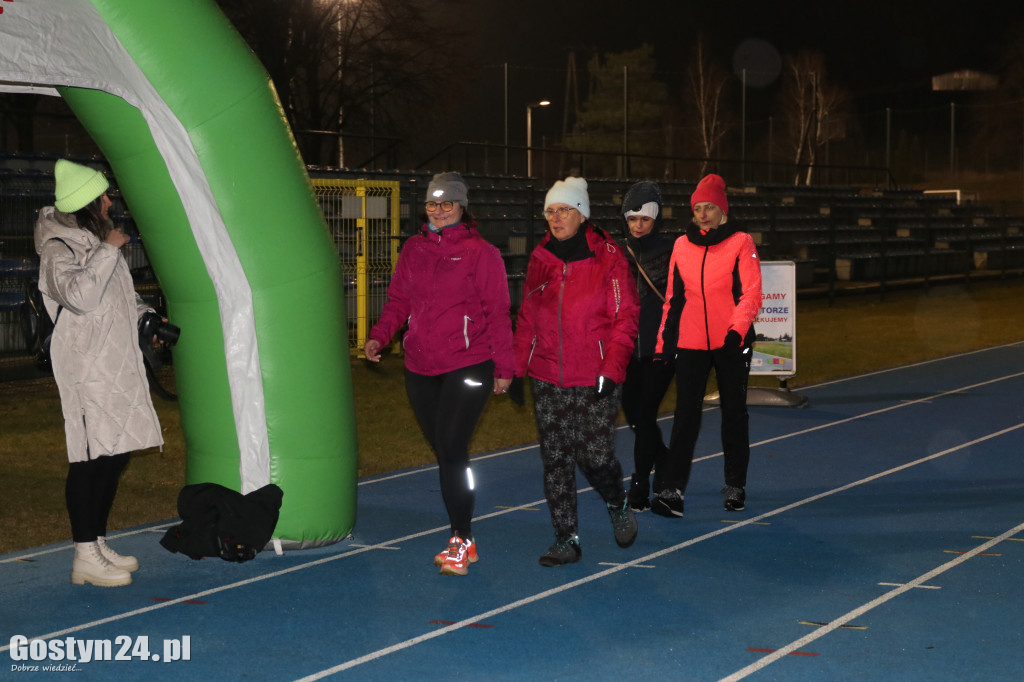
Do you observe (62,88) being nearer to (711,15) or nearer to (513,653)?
(513,653)

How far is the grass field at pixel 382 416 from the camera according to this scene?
8.27 m

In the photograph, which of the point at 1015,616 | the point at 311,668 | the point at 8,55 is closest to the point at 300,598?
the point at 311,668

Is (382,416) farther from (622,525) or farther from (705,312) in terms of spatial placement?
(622,525)

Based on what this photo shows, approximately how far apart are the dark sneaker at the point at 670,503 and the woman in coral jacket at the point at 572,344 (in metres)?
1.12

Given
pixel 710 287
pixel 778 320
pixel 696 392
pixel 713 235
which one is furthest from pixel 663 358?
pixel 778 320

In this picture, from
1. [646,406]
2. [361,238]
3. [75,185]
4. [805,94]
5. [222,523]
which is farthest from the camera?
[805,94]

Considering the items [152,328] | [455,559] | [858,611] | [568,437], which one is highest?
[152,328]

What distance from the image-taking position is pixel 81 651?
17.6 ft

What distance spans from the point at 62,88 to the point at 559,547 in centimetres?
340

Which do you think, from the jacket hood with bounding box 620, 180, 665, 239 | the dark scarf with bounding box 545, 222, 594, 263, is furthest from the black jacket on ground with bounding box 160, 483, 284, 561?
the jacket hood with bounding box 620, 180, 665, 239

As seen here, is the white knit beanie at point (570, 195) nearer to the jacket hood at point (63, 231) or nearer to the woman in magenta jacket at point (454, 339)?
the woman in magenta jacket at point (454, 339)

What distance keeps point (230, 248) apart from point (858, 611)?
3.51m

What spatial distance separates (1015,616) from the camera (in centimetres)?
576

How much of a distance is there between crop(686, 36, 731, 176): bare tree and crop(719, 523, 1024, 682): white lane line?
209ft
